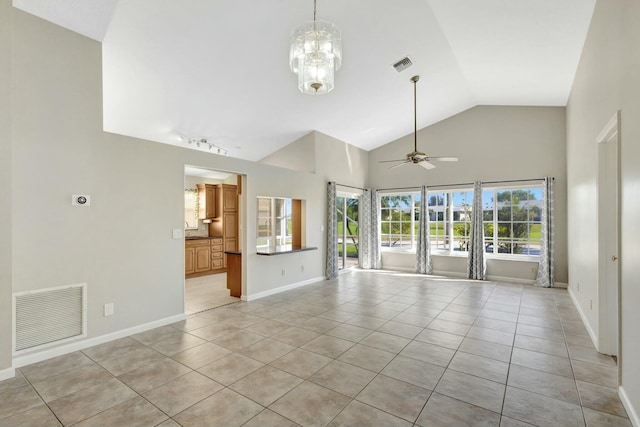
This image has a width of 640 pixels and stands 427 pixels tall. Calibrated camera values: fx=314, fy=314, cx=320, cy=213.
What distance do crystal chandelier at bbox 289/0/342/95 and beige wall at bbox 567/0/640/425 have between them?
2.11 meters

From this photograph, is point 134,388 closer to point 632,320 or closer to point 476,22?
point 632,320

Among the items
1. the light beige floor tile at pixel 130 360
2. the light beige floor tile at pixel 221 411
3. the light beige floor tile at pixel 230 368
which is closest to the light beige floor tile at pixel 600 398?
the light beige floor tile at pixel 221 411

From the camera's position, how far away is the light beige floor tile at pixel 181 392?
2283 mm

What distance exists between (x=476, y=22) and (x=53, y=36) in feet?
15.4

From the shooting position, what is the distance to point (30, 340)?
2975 millimetres

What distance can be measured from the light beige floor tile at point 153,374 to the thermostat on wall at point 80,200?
179cm

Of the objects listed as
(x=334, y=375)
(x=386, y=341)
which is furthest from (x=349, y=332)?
(x=334, y=375)

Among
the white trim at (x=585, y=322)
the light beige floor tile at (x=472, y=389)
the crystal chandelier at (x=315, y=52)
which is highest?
the crystal chandelier at (x=315, y=52)

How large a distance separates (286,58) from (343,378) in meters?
3.83

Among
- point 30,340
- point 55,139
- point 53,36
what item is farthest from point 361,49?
point 30,340

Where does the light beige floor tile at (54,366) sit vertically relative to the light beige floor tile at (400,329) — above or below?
above

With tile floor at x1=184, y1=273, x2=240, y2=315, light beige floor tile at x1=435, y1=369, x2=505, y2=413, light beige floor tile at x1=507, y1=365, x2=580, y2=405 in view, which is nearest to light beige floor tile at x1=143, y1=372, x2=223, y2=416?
light beige floor tile at x1=435, y1=369, x2=505, y2=413

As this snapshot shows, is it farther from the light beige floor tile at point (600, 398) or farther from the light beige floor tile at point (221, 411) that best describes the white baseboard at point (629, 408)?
the light beige floor tile at point (221, 411)

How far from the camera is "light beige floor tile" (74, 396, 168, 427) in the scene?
2.08m
